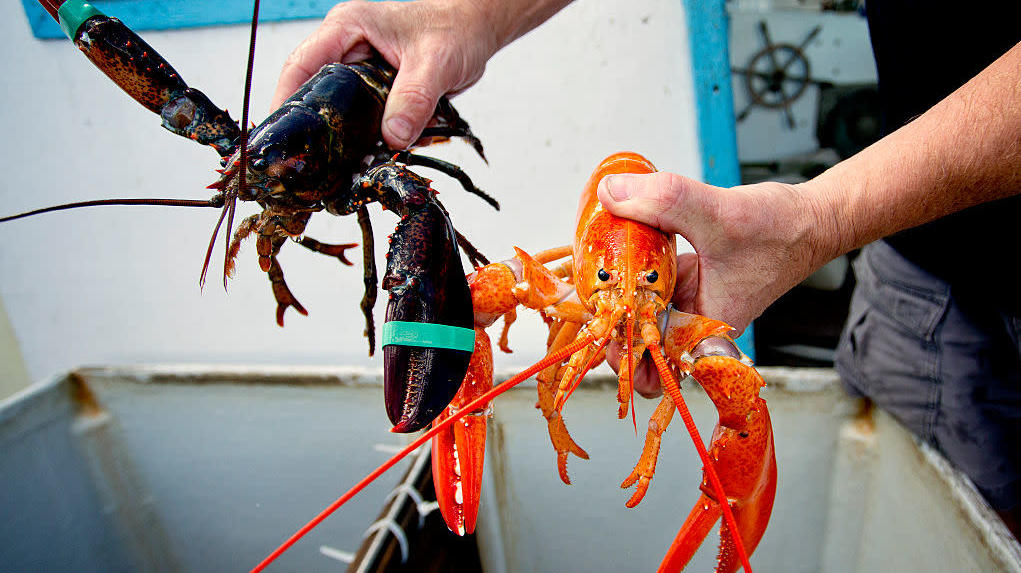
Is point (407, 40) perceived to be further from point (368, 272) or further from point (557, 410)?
point (557, 410)

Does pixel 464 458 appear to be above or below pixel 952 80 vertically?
below

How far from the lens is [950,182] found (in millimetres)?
634

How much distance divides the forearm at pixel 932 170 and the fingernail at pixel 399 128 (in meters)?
0.58

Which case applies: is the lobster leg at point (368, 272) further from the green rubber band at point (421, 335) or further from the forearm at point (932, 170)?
the forearm at point (932, 170)

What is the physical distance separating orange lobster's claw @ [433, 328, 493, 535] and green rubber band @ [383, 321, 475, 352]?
151mm

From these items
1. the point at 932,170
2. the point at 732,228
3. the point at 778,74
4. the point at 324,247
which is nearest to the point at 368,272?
the point at 324,247

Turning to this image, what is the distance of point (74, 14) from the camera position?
675 mm

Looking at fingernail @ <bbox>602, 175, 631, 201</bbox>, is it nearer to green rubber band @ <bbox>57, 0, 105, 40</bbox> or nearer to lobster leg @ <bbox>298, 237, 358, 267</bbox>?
lobster leg @ <bbox>298, 237, 358, 267</bbox>

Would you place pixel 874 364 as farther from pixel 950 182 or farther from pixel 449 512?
pixel 449 512

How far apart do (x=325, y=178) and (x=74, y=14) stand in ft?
1.27

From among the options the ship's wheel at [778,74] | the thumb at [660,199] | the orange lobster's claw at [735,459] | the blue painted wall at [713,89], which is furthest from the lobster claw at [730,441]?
the ship's wheel at [778,74]

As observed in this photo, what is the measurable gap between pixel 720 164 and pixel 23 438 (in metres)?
1.93

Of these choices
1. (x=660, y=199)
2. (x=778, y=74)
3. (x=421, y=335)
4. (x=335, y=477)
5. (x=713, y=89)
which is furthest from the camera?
(x=778, y=74)

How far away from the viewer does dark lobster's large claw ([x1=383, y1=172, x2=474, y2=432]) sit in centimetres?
54
